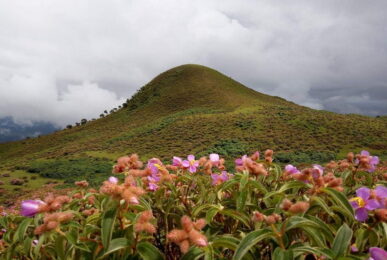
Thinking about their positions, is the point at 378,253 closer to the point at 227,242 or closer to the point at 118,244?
the point at 227,242

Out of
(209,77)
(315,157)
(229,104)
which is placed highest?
(209,77)

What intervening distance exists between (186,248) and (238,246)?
0.19m

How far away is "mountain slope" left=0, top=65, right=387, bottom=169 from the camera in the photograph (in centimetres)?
2262

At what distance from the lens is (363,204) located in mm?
Result: 1201

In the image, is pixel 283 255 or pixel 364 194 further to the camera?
pixel 364 194

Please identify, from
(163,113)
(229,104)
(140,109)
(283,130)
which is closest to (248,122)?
(283,130)

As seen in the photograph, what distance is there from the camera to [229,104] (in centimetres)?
3862

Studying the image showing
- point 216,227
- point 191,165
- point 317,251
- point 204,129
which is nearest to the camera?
point 317,251

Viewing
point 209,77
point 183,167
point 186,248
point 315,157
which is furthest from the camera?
point 209,77

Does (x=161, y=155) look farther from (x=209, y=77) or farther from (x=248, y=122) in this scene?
(x=209, y=77)

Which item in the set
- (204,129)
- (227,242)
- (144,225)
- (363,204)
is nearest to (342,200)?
(363,204)

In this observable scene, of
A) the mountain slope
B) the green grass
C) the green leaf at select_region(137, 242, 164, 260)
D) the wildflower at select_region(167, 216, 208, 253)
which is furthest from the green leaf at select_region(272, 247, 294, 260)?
the mountain slope

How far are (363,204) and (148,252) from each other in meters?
0.94

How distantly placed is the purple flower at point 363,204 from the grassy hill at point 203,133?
18.3 m
